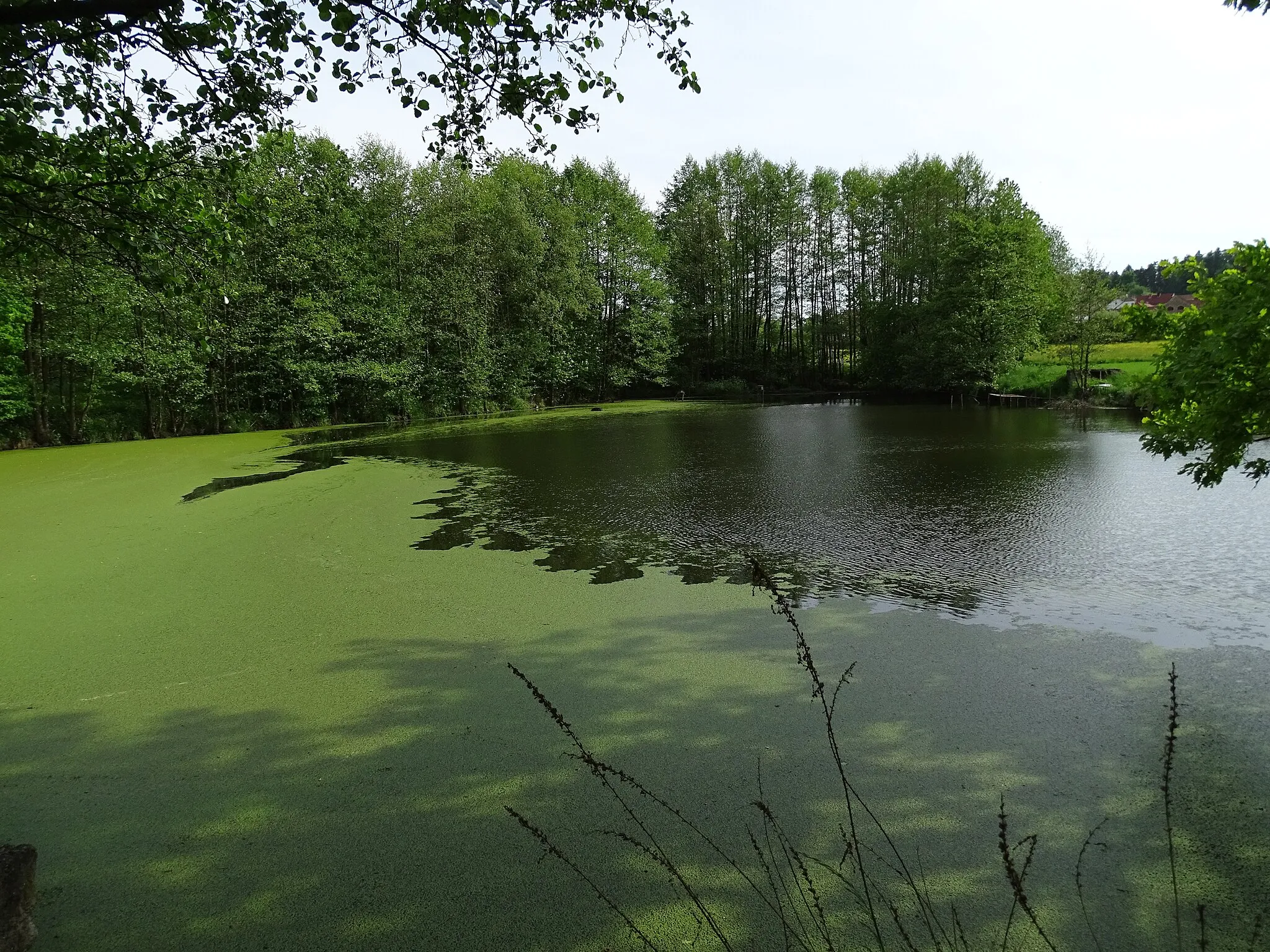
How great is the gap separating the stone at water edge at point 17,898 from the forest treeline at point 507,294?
3.56 metres

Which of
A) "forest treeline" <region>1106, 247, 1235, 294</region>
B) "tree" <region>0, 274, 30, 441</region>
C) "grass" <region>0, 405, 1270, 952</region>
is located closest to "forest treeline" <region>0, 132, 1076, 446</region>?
"tree" <region>0, 274, 30, 441</region>

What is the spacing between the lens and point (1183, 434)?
111 inches

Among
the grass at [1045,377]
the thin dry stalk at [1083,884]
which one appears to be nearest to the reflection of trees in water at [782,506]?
the thin dry stalk at [1083,884]

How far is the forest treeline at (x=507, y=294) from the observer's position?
13.5 meters

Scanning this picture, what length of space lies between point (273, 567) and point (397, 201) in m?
17.2

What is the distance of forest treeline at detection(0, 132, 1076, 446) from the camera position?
1348cm

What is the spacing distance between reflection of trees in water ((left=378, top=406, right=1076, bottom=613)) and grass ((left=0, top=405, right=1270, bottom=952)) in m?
0.67

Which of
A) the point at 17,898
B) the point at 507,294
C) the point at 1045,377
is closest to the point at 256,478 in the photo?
the point at 17,898

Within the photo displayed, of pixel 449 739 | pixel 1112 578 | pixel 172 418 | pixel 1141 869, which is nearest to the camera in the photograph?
pixel 1141 869

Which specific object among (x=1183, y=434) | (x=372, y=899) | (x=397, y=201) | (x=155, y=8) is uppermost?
(x=397, y=201)

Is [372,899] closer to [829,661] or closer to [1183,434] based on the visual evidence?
[829,661]

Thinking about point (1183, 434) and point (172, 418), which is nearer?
point (1183, 434)

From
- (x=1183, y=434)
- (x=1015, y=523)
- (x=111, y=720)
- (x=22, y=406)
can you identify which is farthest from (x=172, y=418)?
(x=1183, y=434)

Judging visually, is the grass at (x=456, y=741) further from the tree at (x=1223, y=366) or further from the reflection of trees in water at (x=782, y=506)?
the tree at (x=1223, y=366)
